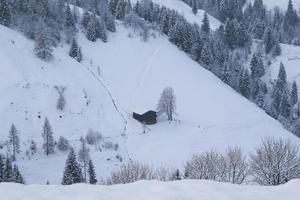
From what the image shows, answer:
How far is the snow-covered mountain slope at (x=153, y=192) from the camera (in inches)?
563

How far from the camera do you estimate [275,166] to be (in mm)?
29000

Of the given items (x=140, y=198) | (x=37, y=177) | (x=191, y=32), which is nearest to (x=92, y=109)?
(x=37, y=177)

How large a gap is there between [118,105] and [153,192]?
66359mm

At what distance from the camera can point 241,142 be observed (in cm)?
7400

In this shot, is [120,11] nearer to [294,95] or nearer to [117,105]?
[117,105]

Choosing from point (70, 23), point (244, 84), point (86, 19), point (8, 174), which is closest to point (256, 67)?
point (244, 84)

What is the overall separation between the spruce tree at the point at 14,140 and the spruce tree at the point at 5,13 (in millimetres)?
34819

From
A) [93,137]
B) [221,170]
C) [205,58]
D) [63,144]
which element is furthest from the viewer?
[205,58]

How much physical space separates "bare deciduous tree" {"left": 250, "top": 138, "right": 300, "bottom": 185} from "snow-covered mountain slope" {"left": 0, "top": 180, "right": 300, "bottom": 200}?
13.1 metres

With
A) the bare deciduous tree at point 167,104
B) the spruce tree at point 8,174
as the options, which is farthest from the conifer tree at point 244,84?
the spruce tree at point 8,174

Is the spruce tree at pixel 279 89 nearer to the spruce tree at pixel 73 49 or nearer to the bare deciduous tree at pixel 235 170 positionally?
the spruce tree at pixel 73 49

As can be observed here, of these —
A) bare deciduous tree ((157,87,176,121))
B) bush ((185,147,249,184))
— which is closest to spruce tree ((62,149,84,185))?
bush ((185,147,249,184))

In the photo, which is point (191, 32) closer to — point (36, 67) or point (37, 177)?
point (36, 67)

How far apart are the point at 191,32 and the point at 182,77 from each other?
77.3ft
